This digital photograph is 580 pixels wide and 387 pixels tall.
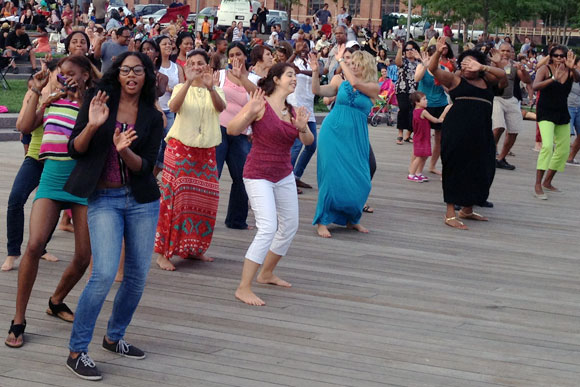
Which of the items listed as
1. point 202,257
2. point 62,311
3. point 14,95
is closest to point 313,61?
point 202,257

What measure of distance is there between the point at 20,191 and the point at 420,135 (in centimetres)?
739

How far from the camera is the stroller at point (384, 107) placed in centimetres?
2255

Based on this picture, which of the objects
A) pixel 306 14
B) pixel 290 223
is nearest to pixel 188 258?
pixel 290 223

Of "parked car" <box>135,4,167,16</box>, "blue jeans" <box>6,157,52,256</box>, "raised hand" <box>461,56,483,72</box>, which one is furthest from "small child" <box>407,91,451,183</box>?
"parked car" <box>135,4,167,16</box>

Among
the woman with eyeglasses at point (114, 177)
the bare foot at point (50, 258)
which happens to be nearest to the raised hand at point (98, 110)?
the woman with eyeglasses at point (114, 177)

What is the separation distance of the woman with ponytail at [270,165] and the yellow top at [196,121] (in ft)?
3.14

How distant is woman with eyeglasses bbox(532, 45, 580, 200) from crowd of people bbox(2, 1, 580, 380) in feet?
0.06

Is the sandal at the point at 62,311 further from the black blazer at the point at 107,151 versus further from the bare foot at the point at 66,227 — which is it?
the bare foot at the point at 66,227

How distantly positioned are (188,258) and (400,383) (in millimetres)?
3379

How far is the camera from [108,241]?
545 centimetres

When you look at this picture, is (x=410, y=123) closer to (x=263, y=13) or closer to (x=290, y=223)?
(x=290, y=223)

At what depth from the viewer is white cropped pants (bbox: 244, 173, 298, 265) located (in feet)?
23.7

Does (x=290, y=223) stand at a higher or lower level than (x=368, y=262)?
higher

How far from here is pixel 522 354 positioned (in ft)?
21.2
